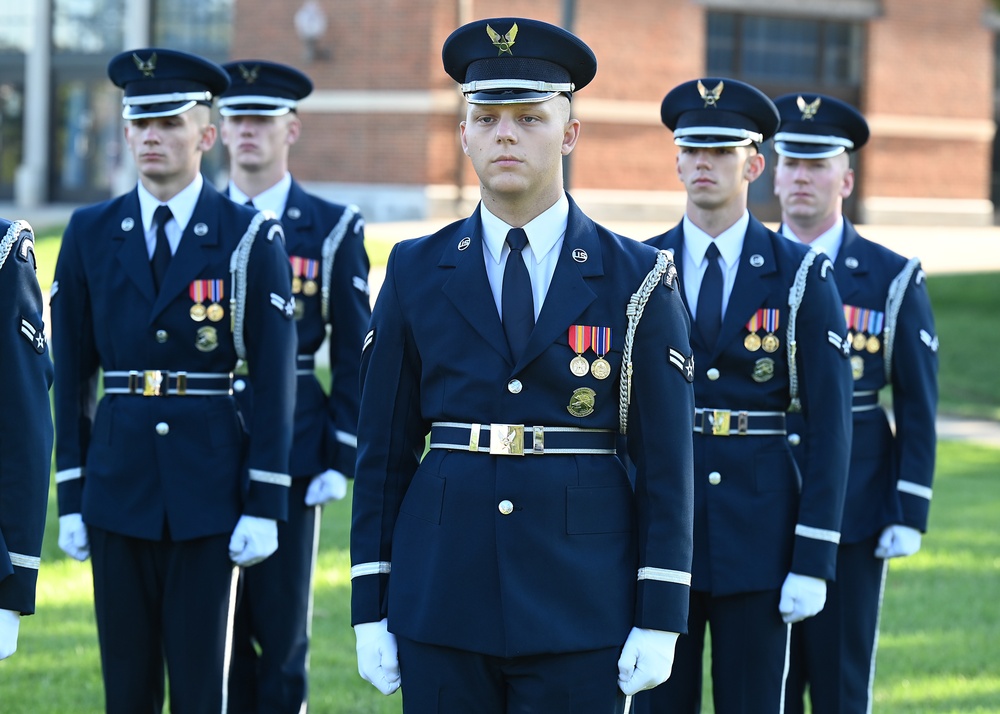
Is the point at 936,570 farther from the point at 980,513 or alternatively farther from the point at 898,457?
the point at 898,457

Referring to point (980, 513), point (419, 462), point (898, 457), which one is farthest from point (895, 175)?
point (419, 462)

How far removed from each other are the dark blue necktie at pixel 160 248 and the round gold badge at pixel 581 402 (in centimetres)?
196

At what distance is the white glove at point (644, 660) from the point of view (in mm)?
3104

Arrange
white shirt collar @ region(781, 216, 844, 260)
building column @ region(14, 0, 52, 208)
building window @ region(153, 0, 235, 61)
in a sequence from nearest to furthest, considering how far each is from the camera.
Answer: white shirt collar @ region(781, 216, 844, 260) → building window @ region(153, 0, 235, 61) → building column @ region(14, 0, 52, 208)

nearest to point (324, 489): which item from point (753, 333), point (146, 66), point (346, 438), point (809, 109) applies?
point (346, 438)

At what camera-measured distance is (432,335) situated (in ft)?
10.6

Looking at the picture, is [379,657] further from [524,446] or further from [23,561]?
[23,561]

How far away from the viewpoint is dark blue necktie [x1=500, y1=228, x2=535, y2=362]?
322 centimetres

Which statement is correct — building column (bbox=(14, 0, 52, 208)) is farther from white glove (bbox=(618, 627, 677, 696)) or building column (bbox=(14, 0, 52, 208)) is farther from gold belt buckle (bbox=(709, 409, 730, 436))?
white glove (bbox=(618, 627, 677, 696))

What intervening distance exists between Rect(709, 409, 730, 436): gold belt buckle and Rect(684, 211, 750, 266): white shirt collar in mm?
474

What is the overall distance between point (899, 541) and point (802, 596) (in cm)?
86

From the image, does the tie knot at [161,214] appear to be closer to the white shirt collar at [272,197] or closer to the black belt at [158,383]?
the black belt at [158,383]

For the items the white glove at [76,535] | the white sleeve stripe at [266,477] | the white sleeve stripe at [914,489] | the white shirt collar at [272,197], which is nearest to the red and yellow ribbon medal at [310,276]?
the white shirt collar at [272,197]

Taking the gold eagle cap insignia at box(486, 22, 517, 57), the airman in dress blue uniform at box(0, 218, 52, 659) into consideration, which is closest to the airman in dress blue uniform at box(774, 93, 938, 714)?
the gold eagle cap insignia at box(486, 22, 517, 57)
